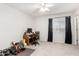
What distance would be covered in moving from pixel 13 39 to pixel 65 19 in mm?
3597

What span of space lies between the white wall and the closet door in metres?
2.51

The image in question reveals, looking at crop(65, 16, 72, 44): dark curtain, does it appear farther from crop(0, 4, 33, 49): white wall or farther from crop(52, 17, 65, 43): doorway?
crop(0, 4, 33, 49): white wall

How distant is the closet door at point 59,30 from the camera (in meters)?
5.43

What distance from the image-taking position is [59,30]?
5633mm

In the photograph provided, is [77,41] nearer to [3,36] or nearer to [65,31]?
[65,31]

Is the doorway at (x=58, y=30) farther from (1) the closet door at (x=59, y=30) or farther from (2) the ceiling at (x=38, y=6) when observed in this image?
(2) the ceiling at (x=38, y=6)

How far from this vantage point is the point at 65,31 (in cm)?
527

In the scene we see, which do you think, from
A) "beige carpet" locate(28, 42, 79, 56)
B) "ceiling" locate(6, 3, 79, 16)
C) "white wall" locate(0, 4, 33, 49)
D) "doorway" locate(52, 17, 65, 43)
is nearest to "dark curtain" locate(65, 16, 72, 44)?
"doorway" locate(52, 17, 65, 43)

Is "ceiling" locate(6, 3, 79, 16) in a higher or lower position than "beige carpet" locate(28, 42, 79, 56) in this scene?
higher

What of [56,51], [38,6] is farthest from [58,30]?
[38,6]

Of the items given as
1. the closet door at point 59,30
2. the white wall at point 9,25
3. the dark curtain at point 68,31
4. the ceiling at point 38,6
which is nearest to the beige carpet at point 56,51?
the dark curtain at point 68,31

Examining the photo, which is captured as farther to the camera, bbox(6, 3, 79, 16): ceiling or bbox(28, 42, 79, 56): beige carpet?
bbox(6, 3, 79, 16): ceiling

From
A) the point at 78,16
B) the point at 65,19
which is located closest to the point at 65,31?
the point at 65,19

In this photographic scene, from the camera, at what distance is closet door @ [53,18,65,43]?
Result: 543 centimetres
